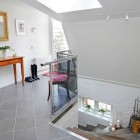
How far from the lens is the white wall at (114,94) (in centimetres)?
511

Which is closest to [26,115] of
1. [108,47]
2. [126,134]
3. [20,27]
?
[126,134]

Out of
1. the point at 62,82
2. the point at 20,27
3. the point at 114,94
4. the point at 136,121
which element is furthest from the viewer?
the point at 114,94

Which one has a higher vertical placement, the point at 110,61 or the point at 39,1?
the point at 39,1

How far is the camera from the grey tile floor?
2.58 meters

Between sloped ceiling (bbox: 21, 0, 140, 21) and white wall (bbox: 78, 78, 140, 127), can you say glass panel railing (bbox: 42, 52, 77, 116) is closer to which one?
sloped ceiling (bbox: 21, 0, 140, 21)

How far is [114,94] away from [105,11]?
2.77 metres

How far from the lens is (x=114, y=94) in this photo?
537 cm

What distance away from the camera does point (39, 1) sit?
3.74 meters

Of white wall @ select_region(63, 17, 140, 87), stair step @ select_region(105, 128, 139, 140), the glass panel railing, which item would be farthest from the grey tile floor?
stair step @ select_region(105, 128, 139, 140)

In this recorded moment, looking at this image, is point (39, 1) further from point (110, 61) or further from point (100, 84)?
point (100, 84)

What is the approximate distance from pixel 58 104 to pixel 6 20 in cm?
291

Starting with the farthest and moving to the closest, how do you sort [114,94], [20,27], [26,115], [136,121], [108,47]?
[114,94], [20,27], [108,47], [136,121], [26,115]

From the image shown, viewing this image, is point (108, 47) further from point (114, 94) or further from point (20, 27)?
point (20, 27)

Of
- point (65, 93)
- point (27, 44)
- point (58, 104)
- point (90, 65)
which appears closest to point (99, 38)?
point (90, 65)
